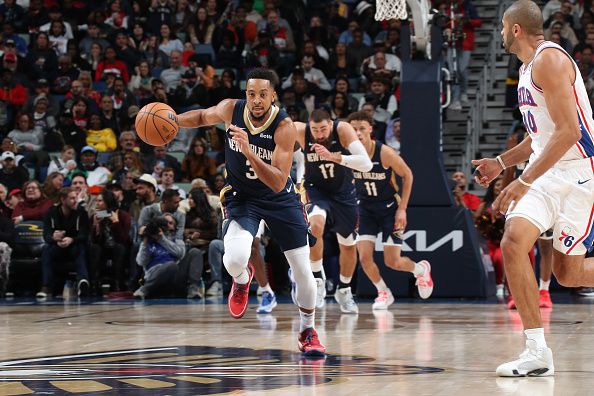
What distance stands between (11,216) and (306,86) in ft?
15.0

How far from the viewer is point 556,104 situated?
553 cm

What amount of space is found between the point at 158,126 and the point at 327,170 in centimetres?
362

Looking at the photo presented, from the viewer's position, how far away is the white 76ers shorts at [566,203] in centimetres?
564

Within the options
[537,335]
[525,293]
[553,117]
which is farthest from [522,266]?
[553,117]

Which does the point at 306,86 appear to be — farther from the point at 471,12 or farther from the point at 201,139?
the point at 471,12

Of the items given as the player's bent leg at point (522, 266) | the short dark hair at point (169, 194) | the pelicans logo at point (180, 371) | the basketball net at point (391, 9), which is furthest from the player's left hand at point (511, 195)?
the short dark hair at point (169, 194)

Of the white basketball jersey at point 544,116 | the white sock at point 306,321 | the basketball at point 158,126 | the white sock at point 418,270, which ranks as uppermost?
the basketball at point 158,126

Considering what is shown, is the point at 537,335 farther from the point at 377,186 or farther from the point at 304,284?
the point at 377,186

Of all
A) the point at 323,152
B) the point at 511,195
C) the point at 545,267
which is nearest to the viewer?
the point at 511,195

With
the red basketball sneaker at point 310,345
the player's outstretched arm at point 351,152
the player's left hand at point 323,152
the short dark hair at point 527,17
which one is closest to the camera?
the short dark hair at point 527,17

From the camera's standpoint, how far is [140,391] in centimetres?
509

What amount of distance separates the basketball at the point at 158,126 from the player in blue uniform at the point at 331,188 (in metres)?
3.16

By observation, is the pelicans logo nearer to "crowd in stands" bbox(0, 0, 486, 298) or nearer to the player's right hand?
the player's right hand

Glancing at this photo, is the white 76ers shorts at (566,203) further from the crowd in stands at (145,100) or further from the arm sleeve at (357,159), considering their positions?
the crowd in stands at (145,100)
